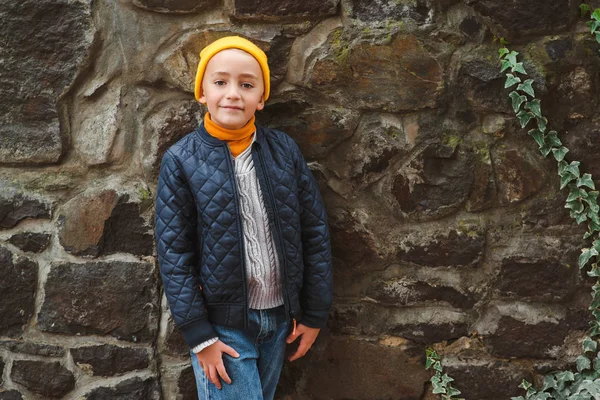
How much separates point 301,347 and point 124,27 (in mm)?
1178

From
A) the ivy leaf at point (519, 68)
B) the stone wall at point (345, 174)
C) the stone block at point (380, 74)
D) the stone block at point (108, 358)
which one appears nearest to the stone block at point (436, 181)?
the stone wall at point (345, 174)

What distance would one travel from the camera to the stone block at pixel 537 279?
214 cm

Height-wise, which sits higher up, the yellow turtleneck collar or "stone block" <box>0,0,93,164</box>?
"stone block" <box>0,0,93,164</box>

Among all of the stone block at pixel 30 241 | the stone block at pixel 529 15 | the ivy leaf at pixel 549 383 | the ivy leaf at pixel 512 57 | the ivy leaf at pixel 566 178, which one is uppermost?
the stone block at pixel 529 15

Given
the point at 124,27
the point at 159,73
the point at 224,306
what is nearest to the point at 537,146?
the point at 224,306

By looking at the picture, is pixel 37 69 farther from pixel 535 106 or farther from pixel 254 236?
pixel 535 106

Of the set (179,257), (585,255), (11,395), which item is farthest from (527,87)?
(11,395)

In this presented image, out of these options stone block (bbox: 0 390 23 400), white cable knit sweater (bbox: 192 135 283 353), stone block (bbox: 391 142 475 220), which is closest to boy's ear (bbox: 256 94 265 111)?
white cable knit sweater (bbox: 192 135 283 353)

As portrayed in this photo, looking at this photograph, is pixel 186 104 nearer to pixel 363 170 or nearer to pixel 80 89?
pixel 80 89

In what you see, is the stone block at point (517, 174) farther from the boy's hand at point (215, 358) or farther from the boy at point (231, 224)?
the boy's hand at point (215, 358)

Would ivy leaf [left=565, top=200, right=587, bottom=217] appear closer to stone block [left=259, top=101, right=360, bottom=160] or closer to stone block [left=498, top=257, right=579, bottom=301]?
stone block [left=498, top=257, right=579, bottom=301]

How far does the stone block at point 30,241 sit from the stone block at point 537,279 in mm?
1521

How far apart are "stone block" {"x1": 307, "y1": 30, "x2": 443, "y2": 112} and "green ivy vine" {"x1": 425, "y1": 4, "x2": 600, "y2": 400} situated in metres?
0.24

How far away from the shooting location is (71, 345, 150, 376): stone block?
219 centimetres
